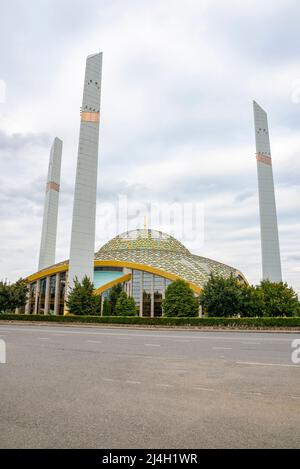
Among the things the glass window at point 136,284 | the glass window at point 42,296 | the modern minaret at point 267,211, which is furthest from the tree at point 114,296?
the modern minaret at point 267,211

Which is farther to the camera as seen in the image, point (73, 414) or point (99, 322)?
point (99, 322)

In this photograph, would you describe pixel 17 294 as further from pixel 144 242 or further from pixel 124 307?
pixel 144 242

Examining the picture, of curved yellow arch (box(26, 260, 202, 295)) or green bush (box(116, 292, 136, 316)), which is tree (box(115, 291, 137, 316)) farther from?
curved yellow arch (box(26, 260, 202, 295))

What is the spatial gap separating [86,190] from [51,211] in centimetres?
2782

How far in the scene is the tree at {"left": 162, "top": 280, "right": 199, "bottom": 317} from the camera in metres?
37.0

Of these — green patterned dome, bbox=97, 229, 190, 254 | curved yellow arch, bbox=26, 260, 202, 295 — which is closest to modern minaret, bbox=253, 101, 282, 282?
curved yellow arch, bbox=26, 260, 202, 295

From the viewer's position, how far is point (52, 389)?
7.11m

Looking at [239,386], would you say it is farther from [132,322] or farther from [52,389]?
[132,322]

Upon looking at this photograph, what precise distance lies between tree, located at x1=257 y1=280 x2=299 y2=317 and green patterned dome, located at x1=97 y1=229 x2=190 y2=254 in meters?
33.5

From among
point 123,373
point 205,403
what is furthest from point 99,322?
point 205,403

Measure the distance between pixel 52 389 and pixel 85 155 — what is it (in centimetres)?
4406

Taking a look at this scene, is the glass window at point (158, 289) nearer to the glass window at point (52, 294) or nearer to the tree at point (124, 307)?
the tree at point (124, 307)

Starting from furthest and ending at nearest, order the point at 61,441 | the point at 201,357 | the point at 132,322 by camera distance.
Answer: the point at 132,322 < the point at 201,357 < the point at 61,441

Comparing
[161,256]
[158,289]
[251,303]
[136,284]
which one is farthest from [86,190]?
[251,303]
